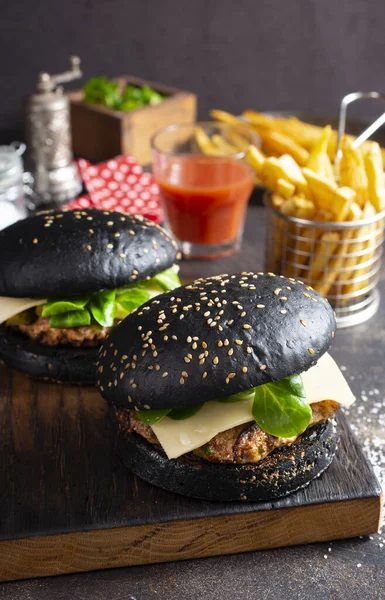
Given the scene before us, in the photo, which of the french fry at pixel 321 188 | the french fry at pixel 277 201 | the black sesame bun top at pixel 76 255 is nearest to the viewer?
the black sesame bun top at pixel 76 255

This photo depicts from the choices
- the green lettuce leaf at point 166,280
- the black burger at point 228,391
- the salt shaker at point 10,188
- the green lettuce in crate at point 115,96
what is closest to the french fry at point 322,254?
the green lettuce leaf at point 166,280

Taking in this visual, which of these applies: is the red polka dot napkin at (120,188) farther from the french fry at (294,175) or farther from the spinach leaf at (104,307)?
the spinach leaf at (104,307)

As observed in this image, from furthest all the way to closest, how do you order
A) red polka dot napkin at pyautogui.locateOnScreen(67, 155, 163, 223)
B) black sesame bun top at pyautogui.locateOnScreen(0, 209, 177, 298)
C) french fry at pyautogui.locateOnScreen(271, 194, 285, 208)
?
1. red polka dot napkin at pyautogui.locateOnScreen(67, 155, 163, 223)
2. french fry at pyautogui.locateOnScreen(271, 194, 285, 208)
3. black sesame bun top at pyautogui.locateOnScreen(0, 209, 177, 298)

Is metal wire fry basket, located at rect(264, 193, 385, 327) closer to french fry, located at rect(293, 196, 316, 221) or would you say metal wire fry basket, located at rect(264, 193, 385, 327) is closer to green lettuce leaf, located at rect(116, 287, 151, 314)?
french fry, located at rect(293, 196, 316, 221)

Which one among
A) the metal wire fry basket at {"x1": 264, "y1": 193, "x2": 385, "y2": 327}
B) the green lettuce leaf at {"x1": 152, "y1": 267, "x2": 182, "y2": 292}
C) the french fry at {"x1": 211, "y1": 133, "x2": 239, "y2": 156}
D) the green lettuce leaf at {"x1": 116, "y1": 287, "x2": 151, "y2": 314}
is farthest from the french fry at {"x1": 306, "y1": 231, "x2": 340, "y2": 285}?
the french fry at {"x1": 211, "y1": 133, "x2": 239, "y2": 156}

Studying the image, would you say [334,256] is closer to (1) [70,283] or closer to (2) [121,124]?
(1) [70,283]


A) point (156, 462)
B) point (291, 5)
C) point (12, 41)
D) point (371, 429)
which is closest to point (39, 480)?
point (156, 462)

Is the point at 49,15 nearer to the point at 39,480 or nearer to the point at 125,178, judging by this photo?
the point at 125,178
